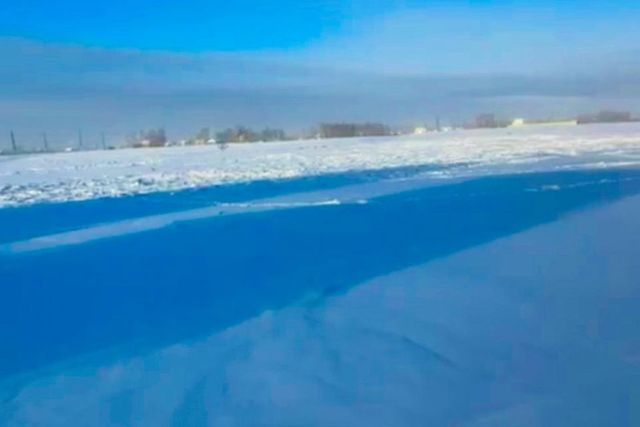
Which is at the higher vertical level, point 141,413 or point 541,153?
point 541,153

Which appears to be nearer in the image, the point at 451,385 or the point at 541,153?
the point at 451,385

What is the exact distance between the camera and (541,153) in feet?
15.5

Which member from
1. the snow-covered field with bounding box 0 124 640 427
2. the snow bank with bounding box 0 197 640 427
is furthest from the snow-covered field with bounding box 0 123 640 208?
the snow bank with bounding box 0 197 640 427

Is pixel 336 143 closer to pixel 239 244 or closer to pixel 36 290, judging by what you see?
pixel 239 244

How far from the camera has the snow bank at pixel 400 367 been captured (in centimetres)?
188

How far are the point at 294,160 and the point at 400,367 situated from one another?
108 inches

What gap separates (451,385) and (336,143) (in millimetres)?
1967

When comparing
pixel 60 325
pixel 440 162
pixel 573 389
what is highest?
pixel 440 162

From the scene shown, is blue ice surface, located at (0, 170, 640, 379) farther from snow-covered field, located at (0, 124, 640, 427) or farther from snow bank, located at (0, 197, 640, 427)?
snow bank, located at (0, 197, 640, 427)

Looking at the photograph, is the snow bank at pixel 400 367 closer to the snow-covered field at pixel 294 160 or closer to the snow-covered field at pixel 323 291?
the snow-covered field at pixel 323 291

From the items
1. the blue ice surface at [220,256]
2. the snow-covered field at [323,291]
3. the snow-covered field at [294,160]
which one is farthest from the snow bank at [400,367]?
the snow-covered field at [294,160]

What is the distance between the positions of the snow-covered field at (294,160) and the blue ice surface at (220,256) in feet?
0.36

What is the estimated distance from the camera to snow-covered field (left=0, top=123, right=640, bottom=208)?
121 inches

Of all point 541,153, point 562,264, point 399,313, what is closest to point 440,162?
point 541,153
